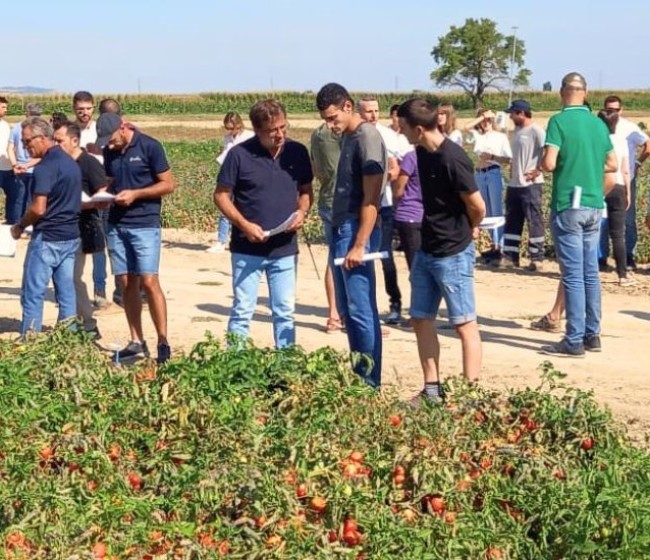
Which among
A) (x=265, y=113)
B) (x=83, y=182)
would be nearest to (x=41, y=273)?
(x=83, y=182)

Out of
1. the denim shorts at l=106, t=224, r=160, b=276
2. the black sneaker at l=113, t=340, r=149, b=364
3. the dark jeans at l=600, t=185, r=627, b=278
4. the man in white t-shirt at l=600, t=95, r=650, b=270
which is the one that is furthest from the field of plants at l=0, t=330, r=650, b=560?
the man in white t-shirt at l=600, t=95, r=650, b=270

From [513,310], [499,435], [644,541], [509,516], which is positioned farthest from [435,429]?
[513,310]

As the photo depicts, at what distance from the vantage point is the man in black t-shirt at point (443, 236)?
722 cm

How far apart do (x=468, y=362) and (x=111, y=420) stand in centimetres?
238

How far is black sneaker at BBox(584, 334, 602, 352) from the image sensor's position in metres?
9.38

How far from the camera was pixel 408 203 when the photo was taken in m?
10.0

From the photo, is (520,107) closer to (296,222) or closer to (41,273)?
(296,222)

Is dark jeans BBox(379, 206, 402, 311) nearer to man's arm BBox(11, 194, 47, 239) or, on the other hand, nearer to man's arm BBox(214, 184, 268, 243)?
man's arm BBox(214, 184, 268, 243)

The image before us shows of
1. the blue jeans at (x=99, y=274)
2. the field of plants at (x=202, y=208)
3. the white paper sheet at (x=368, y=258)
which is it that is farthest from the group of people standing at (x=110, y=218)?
the field of plants at (x=202, y=208)

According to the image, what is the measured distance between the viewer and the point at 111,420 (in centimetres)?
586

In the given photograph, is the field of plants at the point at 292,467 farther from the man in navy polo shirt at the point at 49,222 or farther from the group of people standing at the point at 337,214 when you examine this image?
the man in navy polo shirt at the point at 49,222

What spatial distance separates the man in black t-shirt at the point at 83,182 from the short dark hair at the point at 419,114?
3.33 metres

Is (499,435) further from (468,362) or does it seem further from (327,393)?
(468,362)

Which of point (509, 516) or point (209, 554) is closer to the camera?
point (209, 554)
